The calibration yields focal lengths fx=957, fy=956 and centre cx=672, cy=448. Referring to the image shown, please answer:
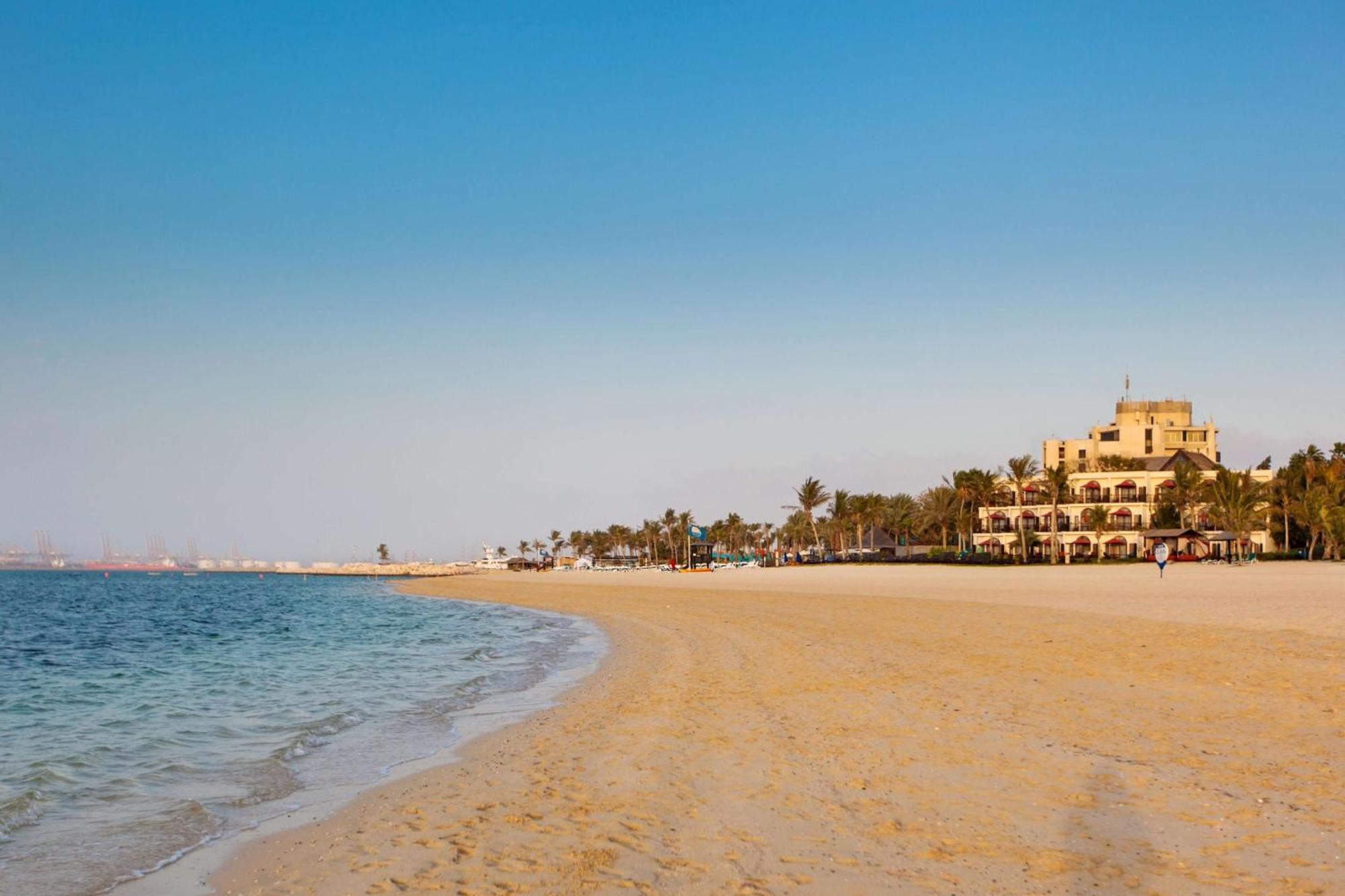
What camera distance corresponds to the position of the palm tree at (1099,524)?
88250 mm

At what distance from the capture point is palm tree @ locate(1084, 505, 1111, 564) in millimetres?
88250

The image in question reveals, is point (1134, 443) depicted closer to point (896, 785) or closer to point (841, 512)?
point (841, 512)

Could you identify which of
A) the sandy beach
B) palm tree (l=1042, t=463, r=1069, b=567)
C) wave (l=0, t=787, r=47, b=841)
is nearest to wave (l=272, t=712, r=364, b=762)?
the sandy beach

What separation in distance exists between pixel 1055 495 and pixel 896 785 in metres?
88.5

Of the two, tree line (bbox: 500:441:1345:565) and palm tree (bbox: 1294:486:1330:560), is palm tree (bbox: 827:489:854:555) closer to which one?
tree line (bbox: 500:441:1345:565)

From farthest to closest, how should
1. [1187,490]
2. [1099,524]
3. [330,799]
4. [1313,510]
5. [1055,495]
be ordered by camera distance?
[1055,495]
[1099,524]
[1187,490]
[1313,510]
[330,799]

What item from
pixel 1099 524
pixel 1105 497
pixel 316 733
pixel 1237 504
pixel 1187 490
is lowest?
pixel 316 733

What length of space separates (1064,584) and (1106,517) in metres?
48.2

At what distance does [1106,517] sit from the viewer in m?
89.8

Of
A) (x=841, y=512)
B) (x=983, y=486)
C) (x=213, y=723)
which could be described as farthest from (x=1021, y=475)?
(x=213, y=723)

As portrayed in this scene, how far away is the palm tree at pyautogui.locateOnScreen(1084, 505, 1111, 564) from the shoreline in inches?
3147

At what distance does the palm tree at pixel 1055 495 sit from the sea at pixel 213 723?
65021mm

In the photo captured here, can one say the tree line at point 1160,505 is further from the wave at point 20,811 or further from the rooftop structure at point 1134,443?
the wave at point 20,811

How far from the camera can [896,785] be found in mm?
8969
